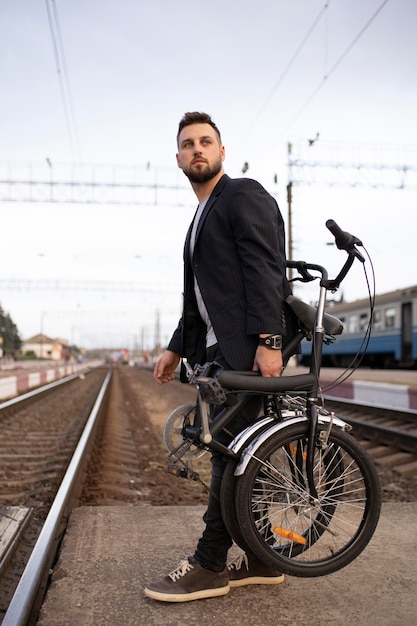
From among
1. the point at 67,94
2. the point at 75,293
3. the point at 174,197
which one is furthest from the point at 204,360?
the point at 75,293

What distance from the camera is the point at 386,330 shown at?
81.1 feet

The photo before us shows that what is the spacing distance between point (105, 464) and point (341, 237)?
4.47 metres

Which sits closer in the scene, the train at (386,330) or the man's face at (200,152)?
the man's face at (200,152)

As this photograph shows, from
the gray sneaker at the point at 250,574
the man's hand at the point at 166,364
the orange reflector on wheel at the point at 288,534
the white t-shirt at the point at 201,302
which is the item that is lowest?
the gray sneaker at the point at 250,574

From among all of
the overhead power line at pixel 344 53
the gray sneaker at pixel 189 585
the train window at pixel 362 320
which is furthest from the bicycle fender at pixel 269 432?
the train window at pixel 362 320

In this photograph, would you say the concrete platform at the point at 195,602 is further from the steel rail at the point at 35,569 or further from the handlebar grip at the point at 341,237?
the handlebar grip at the point at 341,237

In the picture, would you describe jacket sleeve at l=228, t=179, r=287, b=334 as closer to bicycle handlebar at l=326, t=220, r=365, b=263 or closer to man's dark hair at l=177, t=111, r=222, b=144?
bicycle handlebar at l=326, t=220, r=365, b=263

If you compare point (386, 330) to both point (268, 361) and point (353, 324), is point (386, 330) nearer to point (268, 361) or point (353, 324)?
point (353, 324)

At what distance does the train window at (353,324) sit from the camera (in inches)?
1073

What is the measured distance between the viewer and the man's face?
2.55 metres

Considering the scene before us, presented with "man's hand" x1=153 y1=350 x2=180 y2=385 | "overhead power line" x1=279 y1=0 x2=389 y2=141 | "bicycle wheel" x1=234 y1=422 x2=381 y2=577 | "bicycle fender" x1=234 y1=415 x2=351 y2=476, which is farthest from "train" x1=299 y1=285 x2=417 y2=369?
"bicycle fender" x1=234 y1=415 x2=351 y2=476

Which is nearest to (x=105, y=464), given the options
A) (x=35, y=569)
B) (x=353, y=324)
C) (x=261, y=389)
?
(x=35, y=569)

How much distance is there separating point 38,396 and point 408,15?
1248 cm

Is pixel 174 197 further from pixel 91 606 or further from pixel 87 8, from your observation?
pixel 91 606
